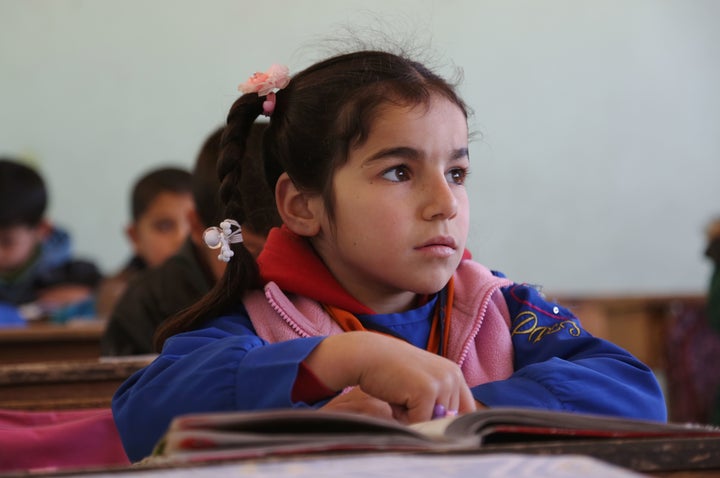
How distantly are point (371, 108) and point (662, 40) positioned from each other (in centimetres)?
481

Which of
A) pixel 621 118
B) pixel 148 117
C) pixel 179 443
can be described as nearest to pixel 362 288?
pixel 179 443

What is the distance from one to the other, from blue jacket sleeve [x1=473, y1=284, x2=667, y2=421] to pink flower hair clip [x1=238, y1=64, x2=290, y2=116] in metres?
0.37

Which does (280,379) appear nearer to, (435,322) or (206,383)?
(206,383)

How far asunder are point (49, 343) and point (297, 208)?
1707 millimetres

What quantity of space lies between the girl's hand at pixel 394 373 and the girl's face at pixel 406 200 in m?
0.23

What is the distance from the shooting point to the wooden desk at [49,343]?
279cm

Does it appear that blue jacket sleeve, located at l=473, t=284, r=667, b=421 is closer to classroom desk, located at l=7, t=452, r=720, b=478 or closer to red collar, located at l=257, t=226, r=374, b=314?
red collar, located at l=257, t=226, r=374, b=314

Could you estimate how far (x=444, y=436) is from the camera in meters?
0.70

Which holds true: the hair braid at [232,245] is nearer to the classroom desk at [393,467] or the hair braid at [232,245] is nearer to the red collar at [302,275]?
the red collar at [302,275]

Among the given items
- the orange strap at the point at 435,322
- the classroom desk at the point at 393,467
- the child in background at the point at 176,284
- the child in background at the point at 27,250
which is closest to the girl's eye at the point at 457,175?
the orange strap at the point at 435,322

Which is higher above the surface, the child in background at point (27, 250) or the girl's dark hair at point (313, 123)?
the girl's dark hair at point (313, 123)

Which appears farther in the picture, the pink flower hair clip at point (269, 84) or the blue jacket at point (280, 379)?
the pink flower hair clip at point (269, 84)

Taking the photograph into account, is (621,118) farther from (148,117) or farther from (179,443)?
(179,443)

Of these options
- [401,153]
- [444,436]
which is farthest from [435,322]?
[444,436]
